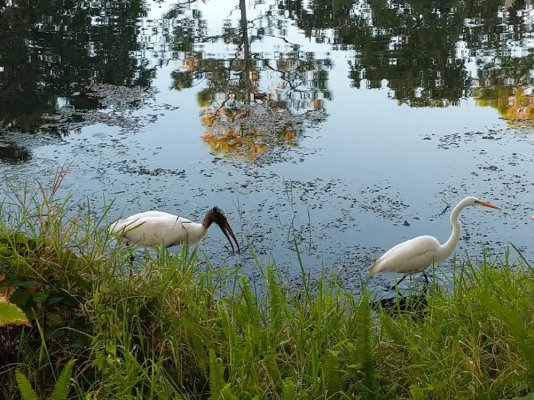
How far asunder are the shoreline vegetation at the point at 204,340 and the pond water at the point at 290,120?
1311mm

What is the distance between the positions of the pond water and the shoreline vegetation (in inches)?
51.6

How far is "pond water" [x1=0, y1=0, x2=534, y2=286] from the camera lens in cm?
600

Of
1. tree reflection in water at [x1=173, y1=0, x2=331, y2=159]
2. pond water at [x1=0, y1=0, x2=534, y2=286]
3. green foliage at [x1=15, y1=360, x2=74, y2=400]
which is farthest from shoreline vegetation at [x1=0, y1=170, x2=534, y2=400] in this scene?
tree reflection in water at [x1=173, y1=0, x2=331, y2=159]

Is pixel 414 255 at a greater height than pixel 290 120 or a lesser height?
lesser

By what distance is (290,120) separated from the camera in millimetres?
8273

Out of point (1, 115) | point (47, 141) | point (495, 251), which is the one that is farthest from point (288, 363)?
point (1, 115)

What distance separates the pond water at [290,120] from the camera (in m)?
6.00

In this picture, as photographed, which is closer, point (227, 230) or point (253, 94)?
point (227, 230)

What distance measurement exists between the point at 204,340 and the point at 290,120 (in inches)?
218

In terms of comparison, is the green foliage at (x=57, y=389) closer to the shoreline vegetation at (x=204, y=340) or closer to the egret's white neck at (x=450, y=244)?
the shoreline vegetation at (x=204, y=340)

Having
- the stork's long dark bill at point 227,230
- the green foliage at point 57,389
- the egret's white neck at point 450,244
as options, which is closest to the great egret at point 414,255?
the egret's white neck at point 450,244

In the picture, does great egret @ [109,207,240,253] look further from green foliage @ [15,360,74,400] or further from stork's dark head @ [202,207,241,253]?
green foliage @ [15,360,74,400]

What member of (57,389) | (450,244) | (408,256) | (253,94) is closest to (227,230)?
(408,256)

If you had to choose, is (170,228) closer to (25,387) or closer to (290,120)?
(25,387)
